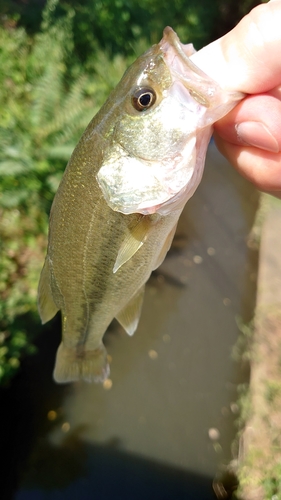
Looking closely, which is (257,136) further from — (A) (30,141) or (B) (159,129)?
(A) (30,141)

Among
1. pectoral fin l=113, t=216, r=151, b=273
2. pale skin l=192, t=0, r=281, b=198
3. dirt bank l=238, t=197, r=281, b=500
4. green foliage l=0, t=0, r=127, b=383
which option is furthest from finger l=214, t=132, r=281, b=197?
dirt bank l=238, t=197, r=281, b=500

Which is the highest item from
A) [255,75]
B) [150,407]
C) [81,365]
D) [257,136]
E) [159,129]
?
[255,75]

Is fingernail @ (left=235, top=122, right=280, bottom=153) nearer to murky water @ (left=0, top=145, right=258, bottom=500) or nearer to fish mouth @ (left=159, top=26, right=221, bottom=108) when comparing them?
fish mouth @ (left=159, top=26, right=221, bottom=108)

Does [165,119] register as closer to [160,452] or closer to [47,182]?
[47,182]

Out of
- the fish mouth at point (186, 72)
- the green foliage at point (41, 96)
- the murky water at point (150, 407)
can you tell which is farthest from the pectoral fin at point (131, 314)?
the murky water at point (150, 407)

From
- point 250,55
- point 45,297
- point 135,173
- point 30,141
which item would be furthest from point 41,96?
point 250,55

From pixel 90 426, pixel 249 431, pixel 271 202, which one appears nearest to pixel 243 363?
pixel 249 431

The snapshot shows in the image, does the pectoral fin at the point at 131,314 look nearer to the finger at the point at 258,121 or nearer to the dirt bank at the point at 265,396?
the finger at the point at 258,121
